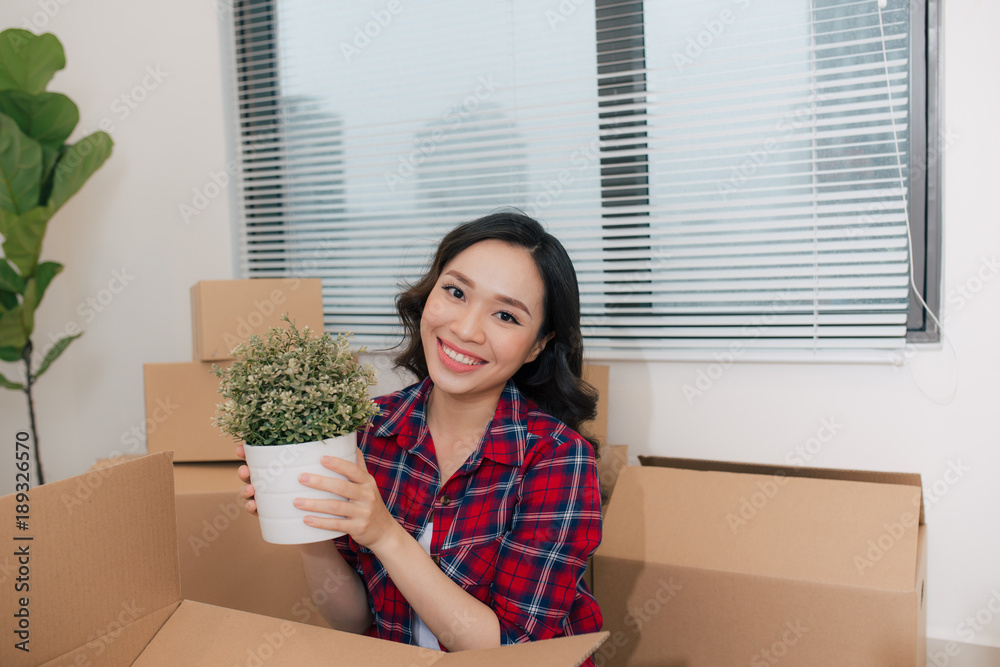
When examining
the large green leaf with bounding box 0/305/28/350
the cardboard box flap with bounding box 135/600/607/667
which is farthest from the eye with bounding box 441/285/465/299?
the large green leaf with bounding box 0/305/28/350

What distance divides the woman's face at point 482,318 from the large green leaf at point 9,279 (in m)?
1.56

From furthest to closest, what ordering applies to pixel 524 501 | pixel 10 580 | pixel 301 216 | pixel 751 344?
pixel 301 216, pixel 751 344, pixel 524 501, pixel 10 580

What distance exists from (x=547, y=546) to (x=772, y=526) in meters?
0.53

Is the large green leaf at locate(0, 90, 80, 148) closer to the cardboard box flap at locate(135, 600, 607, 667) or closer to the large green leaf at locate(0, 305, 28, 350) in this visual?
the large green leaf at locate(0, 305, 28, 350)

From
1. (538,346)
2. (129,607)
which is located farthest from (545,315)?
(129,607)

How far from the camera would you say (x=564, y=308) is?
3.68 feet

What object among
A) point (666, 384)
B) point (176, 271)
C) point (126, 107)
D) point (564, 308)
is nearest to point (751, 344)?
point (666, 384)

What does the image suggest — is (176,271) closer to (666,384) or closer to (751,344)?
(666,384)

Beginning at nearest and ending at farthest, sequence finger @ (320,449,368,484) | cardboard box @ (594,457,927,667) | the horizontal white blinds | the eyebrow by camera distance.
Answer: finger @ (320,449,368,484) < the eyebrow < cardboard box @ (594,457,927,667) < the horizontal white blinds

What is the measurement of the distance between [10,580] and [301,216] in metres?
1.68

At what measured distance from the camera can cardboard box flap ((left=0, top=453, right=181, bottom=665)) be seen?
0.69 metres

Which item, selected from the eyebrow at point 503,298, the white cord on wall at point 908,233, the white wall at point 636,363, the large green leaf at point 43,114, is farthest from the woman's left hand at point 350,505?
the large green leaf at point 43,114

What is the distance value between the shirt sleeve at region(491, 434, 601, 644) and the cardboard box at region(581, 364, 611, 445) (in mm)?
562

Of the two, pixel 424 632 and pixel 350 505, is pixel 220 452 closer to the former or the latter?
pixel 424 632
